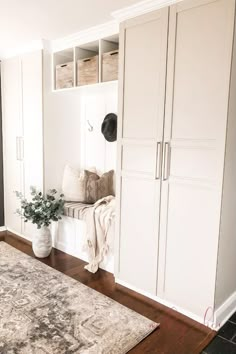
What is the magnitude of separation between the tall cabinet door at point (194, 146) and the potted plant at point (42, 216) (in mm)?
1370

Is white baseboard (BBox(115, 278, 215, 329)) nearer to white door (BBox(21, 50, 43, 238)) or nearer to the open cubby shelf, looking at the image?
white door (BBox(21, 50, 43, 238))

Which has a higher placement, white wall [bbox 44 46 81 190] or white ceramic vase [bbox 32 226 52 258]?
white wall [bbox 44 46 81 190]

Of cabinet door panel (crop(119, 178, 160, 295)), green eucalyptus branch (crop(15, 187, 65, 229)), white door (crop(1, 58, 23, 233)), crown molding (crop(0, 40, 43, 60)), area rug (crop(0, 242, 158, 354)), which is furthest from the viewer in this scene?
white door (crop(1, 58, 23, 233))

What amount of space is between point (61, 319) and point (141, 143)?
148 cm

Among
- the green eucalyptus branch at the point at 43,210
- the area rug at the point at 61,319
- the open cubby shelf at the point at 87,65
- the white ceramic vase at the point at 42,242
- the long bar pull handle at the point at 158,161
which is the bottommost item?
the area rug at the point at 61,319

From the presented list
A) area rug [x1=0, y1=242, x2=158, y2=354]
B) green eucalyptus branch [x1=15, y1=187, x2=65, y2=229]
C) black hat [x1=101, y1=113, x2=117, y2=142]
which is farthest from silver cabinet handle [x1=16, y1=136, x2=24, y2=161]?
area rug [x1=0, y1=242, x2=158, y2=354]

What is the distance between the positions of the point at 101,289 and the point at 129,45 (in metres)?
2.12

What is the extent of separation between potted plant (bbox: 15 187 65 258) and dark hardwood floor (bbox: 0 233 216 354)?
0.50 feet

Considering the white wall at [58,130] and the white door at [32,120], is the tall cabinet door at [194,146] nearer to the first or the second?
the white wall at [58,130]

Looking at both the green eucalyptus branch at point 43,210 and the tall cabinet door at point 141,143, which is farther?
the green eucalyptus branch at point 43,210

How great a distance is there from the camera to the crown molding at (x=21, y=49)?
10.8ft

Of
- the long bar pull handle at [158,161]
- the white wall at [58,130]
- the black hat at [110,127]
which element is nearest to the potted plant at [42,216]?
the white wall at [58,130]

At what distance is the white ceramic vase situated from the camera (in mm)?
3250

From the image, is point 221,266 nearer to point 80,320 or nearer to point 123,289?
point 123,289
